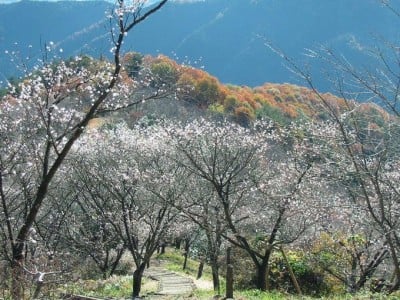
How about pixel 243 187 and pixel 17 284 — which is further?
pixel 243 187

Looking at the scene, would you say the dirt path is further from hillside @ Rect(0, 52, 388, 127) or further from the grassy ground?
hillside @ Rect(0, 52, 388, 127)

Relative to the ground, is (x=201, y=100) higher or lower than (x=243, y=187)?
higher

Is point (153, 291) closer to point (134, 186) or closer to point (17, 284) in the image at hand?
point (134, 186)

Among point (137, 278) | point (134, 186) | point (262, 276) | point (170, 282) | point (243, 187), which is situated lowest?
point (170, 282)

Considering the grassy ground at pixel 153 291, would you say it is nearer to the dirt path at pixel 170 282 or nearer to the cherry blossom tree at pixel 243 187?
the dirt path at pixel 170 282

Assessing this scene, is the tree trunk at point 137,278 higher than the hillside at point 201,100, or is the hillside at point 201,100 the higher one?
the hillside at point 201,100

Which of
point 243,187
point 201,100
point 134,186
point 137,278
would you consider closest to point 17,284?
point 137,278

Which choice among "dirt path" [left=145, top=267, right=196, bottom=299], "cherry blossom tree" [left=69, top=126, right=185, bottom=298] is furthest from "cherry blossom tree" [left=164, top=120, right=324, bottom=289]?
"dirt path" [left=145, top=267, right=196, bottom=299]

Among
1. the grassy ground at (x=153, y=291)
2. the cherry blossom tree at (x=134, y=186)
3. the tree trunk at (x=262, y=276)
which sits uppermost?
the cherry blossom tree at (x=134, y=186)

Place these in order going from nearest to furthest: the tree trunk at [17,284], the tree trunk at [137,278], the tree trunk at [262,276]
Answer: the tree trunk at [17,284] → the tree trunk at [262,276] → the tree trunk at [137,278]

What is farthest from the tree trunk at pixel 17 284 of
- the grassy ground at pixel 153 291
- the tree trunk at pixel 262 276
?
the tree trunk at pixel 262 276

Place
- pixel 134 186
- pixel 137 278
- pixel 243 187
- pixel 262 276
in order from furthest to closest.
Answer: pixel 134 186 < pixel 137 278 < pixel 243 187 < pixel 262 276

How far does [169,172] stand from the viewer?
19.3m

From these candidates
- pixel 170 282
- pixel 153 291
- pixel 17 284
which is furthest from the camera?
pixel 170 282
